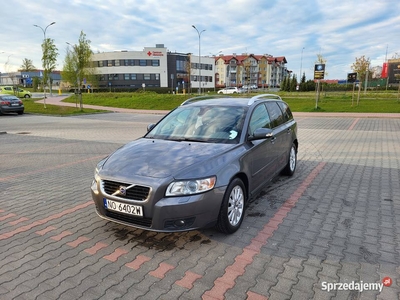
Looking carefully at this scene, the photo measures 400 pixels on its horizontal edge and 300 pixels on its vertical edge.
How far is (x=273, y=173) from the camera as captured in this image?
5.02 meters

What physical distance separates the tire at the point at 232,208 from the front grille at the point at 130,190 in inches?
34.8

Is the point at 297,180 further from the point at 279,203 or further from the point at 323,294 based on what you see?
the point at 323,294

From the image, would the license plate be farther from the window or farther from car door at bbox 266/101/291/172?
the window

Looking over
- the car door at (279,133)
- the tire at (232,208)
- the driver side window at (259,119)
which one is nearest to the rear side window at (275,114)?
the car door at (279,133)

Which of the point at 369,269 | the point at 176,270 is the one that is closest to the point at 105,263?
the point at 176,270

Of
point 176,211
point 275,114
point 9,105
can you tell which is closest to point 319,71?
point 275,114

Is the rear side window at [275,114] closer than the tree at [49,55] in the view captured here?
Yes

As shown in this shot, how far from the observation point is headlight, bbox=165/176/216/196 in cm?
310

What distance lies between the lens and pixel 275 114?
5.46 metres

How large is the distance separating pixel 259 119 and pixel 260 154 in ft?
2.16

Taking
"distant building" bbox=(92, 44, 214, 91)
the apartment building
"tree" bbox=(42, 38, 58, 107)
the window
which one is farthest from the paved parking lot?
the apartment building

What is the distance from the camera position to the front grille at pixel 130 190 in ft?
10.2

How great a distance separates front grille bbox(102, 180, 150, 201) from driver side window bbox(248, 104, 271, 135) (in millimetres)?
1810

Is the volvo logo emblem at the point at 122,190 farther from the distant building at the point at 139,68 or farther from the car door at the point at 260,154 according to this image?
the distant building at the point at 139,68
